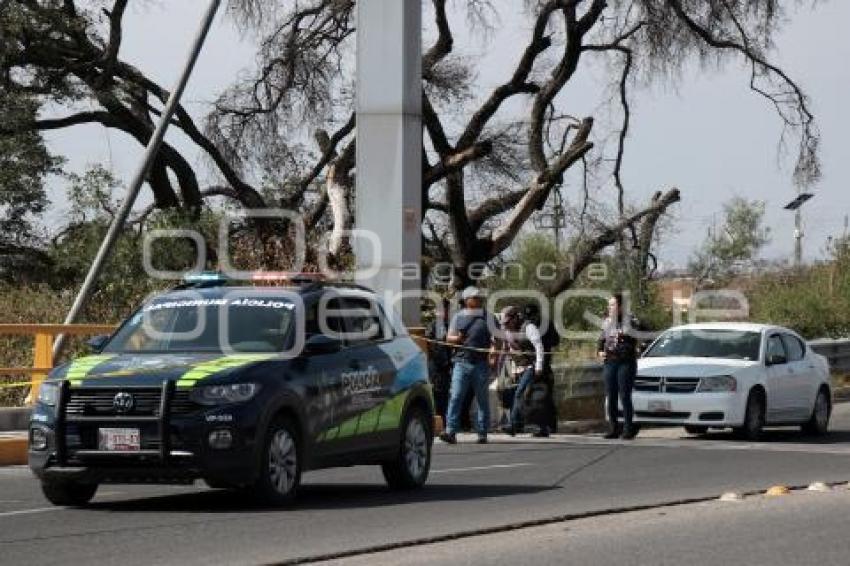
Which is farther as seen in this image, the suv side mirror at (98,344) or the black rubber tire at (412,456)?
the black rubber tire at (412,456)

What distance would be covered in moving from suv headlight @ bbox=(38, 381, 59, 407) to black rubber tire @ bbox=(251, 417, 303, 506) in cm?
158

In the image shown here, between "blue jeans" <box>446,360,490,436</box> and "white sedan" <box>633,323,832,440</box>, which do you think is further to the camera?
"white sedan" <box>633,323,832,440</box>

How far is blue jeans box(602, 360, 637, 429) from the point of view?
22.6 meters

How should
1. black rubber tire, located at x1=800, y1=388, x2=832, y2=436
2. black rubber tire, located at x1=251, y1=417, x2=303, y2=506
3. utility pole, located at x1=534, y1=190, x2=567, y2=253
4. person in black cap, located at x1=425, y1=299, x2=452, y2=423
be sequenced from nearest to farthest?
1. black rubber tire, located at x1=251, y1=417, x2=303, y2=506
2. person in black cap, located at x1=425, y1=299, x2=452, y2=423
3. black rubber tire, located at x1=800, y1=388, x2=832, y2=436
4. utility pole, located at x1=534, y1=190, x2=567, y2=253

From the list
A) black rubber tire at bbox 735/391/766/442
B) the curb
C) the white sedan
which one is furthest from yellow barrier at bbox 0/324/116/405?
black rubber tire at bbox 735/391/766/442

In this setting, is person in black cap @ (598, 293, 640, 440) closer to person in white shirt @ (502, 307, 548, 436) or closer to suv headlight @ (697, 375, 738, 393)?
person in white shirt @ (502, 307, 548, 436)

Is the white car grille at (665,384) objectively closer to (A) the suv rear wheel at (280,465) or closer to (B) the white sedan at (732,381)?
(B) the white sedan at (732,381)

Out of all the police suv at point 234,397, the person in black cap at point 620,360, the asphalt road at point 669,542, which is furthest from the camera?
the person in black cap at point 620,360

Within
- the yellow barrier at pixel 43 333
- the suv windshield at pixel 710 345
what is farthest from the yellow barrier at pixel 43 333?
the suv windshield at pixel 710 345

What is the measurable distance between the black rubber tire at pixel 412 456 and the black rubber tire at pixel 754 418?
29.1 ft

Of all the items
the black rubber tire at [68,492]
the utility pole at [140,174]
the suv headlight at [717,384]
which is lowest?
the black rubber tire at [68,492]

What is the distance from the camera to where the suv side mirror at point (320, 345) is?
13633 mm

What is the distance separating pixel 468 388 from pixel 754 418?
427 centimetres

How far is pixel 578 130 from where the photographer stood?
34062 millimetres
